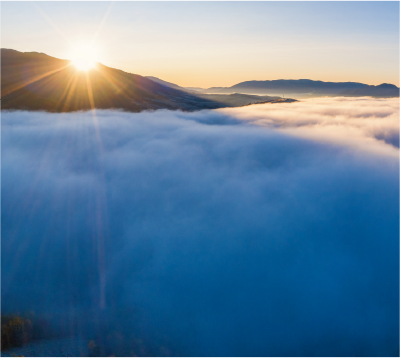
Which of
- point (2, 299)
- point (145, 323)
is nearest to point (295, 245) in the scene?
point (145, 323)

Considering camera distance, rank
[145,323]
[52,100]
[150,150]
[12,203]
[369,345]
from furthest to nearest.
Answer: [52,100] → [150,150] → [12,203] → [145,323] → [369,345]

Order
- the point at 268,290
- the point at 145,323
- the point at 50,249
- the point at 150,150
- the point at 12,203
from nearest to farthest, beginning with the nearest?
the point at 145,323 → the point at 268,290 → the point at 50,249 → the point at 12,203 → the point at 150,150

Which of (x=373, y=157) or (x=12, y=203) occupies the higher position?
(x=373, y=157)

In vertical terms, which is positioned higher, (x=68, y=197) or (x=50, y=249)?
(x=68, y=197)

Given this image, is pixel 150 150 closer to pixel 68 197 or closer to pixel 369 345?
pixel 68 197

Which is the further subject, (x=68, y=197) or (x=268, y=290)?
(x=68, y=197)

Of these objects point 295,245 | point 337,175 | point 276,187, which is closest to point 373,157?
point 337,175

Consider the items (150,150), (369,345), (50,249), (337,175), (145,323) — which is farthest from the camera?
(150,150)

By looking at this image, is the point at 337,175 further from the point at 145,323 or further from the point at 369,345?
the point at 145,323

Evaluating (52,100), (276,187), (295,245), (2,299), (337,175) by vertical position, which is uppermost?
(52,100)
